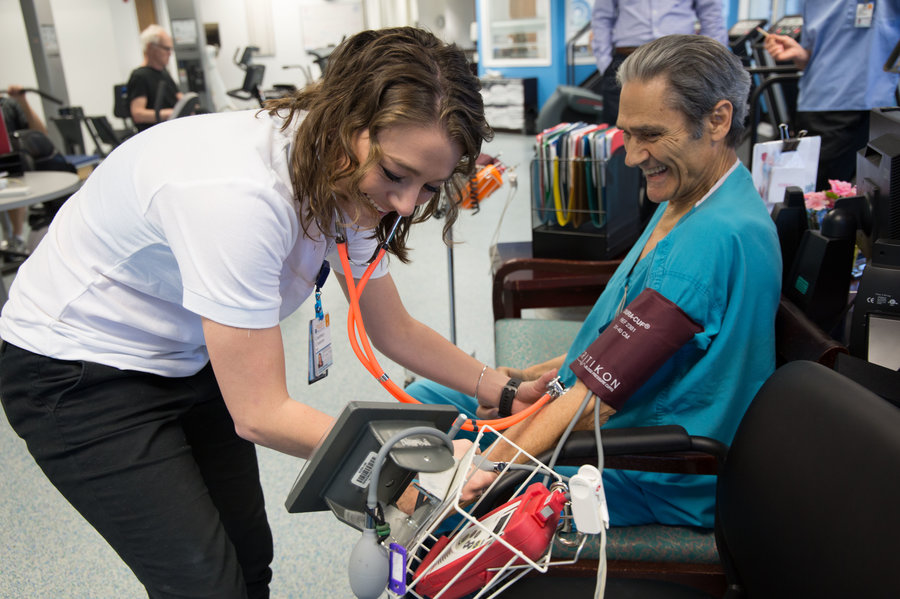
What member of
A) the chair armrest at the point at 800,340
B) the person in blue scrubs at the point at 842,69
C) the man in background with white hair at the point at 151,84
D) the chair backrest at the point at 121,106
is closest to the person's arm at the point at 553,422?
the chair armrest at the point at 800,340

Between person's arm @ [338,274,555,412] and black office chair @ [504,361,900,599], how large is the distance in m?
0.47

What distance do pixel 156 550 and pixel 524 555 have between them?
22.7 inches

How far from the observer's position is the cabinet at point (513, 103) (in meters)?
8.81

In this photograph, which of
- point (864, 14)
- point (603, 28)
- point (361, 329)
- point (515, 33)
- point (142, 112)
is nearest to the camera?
point (361, 329)

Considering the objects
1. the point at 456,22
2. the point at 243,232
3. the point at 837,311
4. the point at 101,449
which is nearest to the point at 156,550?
the point at 101,449

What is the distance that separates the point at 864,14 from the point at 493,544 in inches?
119

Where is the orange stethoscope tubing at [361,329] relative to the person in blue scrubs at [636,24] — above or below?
below

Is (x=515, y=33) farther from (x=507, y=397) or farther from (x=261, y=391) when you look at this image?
(x=261, y=391)

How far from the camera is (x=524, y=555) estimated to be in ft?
2.40

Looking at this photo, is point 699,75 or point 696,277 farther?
point 699,75

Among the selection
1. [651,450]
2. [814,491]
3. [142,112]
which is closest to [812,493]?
[814,491]

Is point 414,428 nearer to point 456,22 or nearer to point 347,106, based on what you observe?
point 347,106

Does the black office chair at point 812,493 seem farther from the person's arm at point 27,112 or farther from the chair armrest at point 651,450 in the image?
the person's arm at point 27,112

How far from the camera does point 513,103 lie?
29.3 feet
